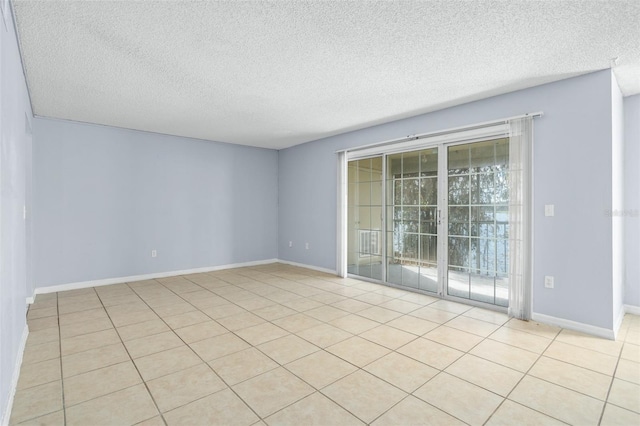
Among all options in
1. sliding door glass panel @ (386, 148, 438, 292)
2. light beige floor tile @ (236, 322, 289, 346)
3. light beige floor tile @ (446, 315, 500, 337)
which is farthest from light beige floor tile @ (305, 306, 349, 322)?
sliding door glass panel @ (386, 148, 438, 292)

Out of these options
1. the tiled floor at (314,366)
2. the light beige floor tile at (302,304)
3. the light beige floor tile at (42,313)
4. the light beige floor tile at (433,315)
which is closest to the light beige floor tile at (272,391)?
the tiled floor at (314,366)

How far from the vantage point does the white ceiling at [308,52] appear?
2.10 meters

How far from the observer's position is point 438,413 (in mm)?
1876

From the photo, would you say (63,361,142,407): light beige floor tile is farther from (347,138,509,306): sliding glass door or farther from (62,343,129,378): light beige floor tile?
(347,138,509,306): sliding glass door

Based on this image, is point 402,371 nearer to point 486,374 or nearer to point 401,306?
point 486,374

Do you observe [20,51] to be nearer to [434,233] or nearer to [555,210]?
[434,233]

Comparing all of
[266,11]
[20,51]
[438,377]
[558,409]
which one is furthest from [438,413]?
[20,51]

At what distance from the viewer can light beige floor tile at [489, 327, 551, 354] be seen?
2770 millimetres

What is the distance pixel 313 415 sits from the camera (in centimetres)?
186

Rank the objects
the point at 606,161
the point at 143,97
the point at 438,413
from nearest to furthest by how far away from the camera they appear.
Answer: the point at 438,413, the point at 606,161, the point at 143,97

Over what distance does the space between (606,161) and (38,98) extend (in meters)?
6.15

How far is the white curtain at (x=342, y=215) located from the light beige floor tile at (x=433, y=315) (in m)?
1.93

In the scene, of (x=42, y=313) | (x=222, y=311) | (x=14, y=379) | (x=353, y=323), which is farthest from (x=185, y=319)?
(x=353, y=323)

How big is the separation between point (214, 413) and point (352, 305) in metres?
2.32
